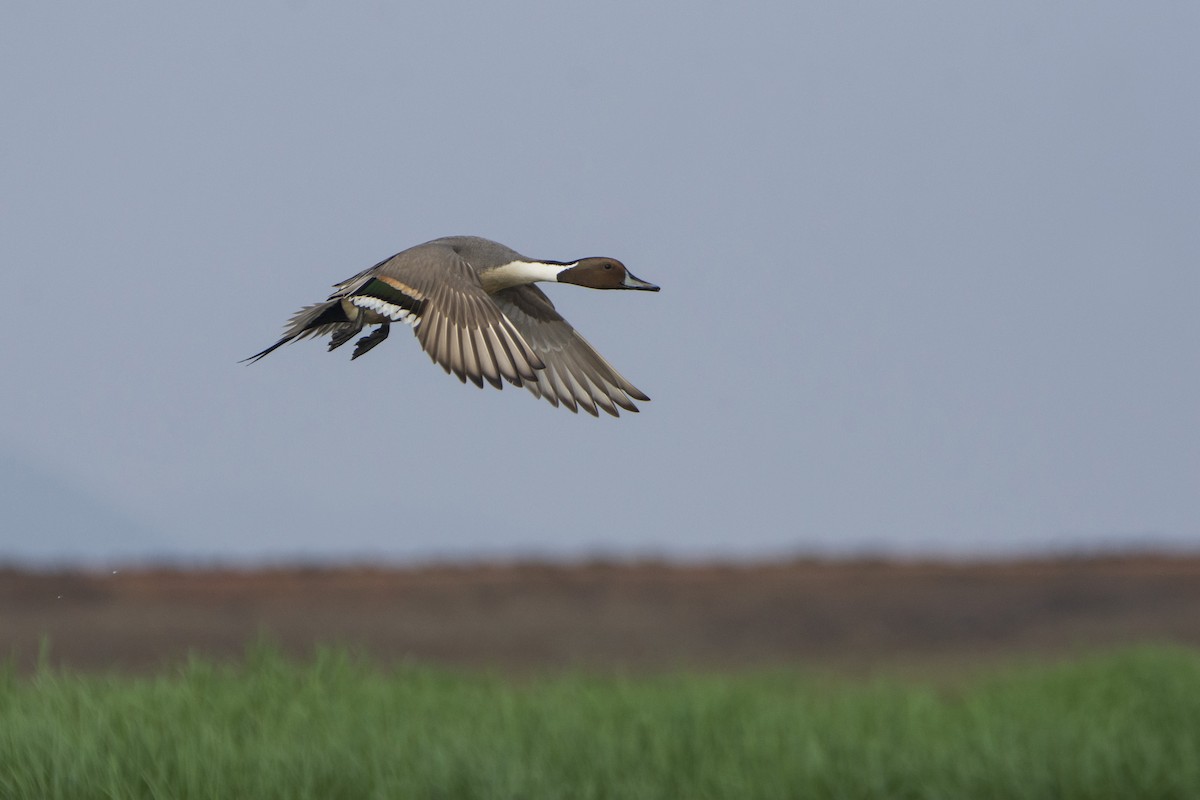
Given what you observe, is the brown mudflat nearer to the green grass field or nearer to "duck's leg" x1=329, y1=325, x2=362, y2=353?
the green grass field

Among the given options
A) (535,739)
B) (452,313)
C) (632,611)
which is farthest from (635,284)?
(632,611)

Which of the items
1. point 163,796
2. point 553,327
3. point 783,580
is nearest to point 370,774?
point 163,796

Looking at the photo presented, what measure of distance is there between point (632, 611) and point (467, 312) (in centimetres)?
516

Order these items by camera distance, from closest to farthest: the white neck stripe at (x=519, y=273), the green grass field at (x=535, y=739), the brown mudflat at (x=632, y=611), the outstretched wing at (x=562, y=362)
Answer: the white neck stripe at (x=519, y=273)
the outstretched wing at (x=562, y=362)
the green grass field at (x=535, y=739)
the brown mudflat at (x=632, y=611)

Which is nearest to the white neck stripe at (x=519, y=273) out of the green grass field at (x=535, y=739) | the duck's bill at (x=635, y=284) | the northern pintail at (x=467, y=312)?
the northern pintail at (x=467, y=312)

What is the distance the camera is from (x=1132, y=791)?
5.47m

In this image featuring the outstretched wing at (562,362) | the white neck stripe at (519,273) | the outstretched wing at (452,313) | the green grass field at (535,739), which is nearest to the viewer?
the outstretched wing at (452,313)

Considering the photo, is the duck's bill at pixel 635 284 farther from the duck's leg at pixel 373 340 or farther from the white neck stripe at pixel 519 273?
the duck's leg at pixel 373 340

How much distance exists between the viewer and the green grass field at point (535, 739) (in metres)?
5.16

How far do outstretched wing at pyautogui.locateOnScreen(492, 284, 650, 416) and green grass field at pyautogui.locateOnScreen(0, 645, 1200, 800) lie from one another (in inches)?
52.1

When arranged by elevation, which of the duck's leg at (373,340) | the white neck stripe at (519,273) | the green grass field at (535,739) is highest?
the white neck stripe at (519,273)

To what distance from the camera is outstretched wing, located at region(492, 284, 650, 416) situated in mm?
4539

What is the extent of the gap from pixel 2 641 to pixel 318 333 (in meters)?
5.39

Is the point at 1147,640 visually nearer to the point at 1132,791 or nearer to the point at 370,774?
the point at 1132,791
